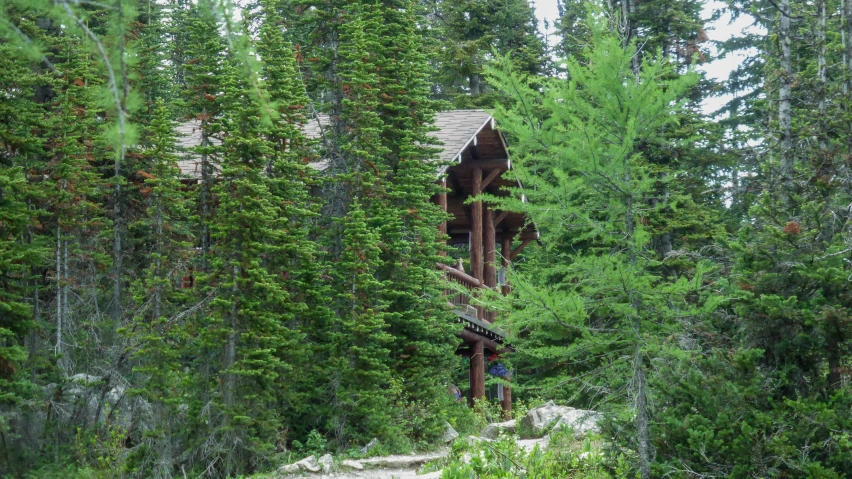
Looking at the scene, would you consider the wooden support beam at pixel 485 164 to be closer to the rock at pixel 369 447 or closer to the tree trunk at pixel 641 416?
the rock at pixel 369 447

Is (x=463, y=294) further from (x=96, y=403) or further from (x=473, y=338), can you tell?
(x=96, y=403)

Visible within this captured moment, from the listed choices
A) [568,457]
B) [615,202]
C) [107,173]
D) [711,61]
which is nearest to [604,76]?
[615,202]

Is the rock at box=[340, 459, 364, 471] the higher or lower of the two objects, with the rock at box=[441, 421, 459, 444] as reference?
higher

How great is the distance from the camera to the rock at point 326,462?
13.5 meters

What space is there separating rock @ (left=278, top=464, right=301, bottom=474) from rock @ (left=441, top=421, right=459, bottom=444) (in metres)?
3.91

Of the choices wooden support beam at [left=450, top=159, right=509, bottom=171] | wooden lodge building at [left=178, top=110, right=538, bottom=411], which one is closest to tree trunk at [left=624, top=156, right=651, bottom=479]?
wooden lodge building at [left=178, top=110, right=538, bottom=411]

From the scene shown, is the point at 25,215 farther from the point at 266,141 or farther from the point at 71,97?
the point at 266,141

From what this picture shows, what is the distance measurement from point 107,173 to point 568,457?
1134 cm

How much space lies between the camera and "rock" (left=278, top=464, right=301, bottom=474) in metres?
13.2

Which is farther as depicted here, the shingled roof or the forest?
the shingled roof

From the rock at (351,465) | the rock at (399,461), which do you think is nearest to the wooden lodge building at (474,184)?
the rock at (399,461)

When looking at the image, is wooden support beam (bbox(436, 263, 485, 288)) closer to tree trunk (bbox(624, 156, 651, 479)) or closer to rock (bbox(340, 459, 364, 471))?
rock (bbox(340, 459, 364, 471))

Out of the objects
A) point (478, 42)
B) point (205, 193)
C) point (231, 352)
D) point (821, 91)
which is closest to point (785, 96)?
point (821, 91)

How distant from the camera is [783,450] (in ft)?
28.1
